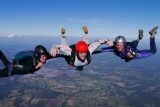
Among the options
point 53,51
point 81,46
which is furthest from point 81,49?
point 53,51

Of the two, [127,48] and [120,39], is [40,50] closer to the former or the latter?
[120,39]

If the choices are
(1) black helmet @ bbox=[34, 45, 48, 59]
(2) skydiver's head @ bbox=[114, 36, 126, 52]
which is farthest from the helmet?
(1) black helmet @ bbox=[34, 45, 48, 59]

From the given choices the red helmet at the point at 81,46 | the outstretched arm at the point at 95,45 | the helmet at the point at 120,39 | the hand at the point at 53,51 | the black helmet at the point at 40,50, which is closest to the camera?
the hand at the point at 53,51

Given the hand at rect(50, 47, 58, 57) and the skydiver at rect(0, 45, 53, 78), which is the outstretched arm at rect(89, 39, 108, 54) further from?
the hand at rect(50, 47, 58, 57)

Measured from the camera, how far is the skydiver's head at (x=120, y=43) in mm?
10508

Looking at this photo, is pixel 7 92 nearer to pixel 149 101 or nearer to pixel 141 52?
pixel 149 101

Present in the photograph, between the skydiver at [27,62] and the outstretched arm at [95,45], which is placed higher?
the outstretched arm at [95,45]

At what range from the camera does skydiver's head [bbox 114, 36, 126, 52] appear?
34.5 ft

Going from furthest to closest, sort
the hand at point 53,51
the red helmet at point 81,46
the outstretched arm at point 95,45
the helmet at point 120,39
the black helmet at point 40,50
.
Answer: the outstretched arm at point 95,45, the helmet at point 120,39, the red helmet at point 81,46, the black helmet at point 40,50, the hand at point 53,51

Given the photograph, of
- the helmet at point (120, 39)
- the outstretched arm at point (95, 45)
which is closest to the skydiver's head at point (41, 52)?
the outstretched arm at point (95, 45)

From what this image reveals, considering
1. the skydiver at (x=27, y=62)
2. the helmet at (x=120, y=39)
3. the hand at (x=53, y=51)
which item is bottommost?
the skydiver at (x=27, y=62)

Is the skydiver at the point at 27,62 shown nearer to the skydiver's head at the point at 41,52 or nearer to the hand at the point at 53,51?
the skydiver's head at the point at 41,52

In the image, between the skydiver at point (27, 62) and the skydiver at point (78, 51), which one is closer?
the skydiver at point (27, 62)

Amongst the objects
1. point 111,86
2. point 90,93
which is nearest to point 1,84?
point 90,93
